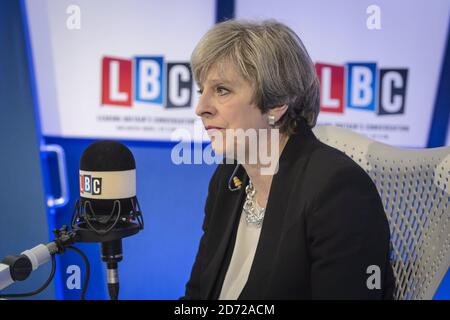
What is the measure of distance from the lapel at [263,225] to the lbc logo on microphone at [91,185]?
17.0 inches

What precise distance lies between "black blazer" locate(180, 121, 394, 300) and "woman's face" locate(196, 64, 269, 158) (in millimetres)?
151

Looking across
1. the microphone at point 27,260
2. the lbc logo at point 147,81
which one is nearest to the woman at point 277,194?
the microphone at point 27,260

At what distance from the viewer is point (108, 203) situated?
1.14 metres

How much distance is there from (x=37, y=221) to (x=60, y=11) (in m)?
1.05

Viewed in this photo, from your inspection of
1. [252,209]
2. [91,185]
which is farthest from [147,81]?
[91,185]

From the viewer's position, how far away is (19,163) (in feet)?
8.61

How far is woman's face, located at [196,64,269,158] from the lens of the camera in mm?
1391

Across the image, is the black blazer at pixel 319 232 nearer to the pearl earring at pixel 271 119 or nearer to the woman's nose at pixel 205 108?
the pearl earring at pixel 271 119

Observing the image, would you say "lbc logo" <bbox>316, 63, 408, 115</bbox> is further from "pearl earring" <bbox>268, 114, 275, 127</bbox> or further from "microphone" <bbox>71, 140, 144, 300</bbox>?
"microphone" <bbox>71, 140, 144, 300</bbox>

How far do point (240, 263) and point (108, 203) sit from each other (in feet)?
1.61

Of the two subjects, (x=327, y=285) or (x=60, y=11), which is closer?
(x=327, y=285)

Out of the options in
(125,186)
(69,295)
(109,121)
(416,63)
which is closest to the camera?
(125,186)
